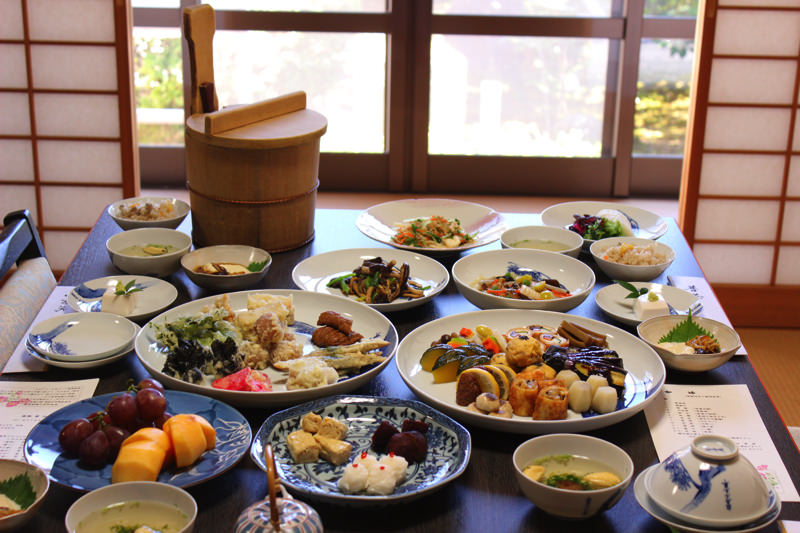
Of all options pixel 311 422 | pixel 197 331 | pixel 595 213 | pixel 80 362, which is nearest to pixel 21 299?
pixel 80 362

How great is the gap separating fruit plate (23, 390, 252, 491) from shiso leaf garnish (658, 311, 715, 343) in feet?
3.49

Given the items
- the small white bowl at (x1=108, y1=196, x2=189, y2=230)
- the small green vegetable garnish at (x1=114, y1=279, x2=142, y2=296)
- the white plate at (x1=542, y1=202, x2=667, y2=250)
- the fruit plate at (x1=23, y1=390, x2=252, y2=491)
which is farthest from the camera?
the white plate at (x1=542, y1=202, x2=667, y2=250)

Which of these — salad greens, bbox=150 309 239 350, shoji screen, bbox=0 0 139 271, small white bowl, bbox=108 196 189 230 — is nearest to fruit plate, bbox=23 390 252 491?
salad greens, bbox=150 309 239 350

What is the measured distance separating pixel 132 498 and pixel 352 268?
4.12 feet

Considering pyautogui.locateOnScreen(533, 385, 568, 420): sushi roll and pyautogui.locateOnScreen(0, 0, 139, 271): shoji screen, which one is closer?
pyautogui.locateOnScreen(533, 385, 568, 420): sushi roll

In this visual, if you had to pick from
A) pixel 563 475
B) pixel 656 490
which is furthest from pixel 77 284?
pixel 656 490

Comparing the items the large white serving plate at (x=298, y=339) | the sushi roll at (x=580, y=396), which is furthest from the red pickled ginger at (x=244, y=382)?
the sushi roll at (x=580, y=396)

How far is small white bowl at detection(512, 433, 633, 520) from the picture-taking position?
1273 mm

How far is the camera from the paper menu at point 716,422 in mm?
1538

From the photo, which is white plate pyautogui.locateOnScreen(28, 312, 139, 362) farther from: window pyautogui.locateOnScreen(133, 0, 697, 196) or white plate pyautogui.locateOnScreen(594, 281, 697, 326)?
window pyautogui.locateOnScreen(133, 0, 697, 196)

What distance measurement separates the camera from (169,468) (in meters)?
1.42

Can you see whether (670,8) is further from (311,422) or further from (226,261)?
(311,422)

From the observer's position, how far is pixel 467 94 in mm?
5648

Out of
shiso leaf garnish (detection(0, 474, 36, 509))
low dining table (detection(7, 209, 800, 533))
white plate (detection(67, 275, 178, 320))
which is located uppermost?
white plate (detection(67, 275, 178, 320))
